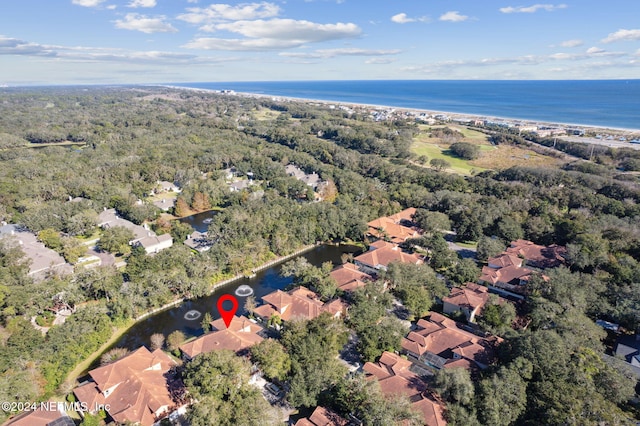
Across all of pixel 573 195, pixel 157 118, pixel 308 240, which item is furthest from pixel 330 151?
pixel 157 118

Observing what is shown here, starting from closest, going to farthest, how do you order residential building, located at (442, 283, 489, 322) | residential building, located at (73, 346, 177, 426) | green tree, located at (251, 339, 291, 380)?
residential building, located at (73, 346, 177, 426)
green tree, located at (251, 339, 291, 380)
residential building, located at (442, 283, 489, 322)

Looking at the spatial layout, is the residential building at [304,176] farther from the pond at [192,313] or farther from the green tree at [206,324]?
the green tree at [206,324]

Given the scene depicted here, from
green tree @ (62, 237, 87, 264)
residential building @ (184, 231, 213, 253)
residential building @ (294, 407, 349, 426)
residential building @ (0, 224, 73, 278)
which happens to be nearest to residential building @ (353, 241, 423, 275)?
residential building @ (184, 231, 213, 253)

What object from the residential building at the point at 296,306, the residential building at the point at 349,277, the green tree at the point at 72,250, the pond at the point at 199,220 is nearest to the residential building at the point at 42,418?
the residential building at the point at 296,306

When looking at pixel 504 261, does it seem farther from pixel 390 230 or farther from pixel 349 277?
pixel 349 277

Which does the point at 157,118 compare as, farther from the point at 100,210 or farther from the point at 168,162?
the point at 100,210

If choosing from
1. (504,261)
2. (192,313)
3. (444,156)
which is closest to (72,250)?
(192,313)

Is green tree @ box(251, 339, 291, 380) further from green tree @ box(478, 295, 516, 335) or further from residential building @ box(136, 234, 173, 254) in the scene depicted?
residential building @ box(136, 234, 173, 254)
